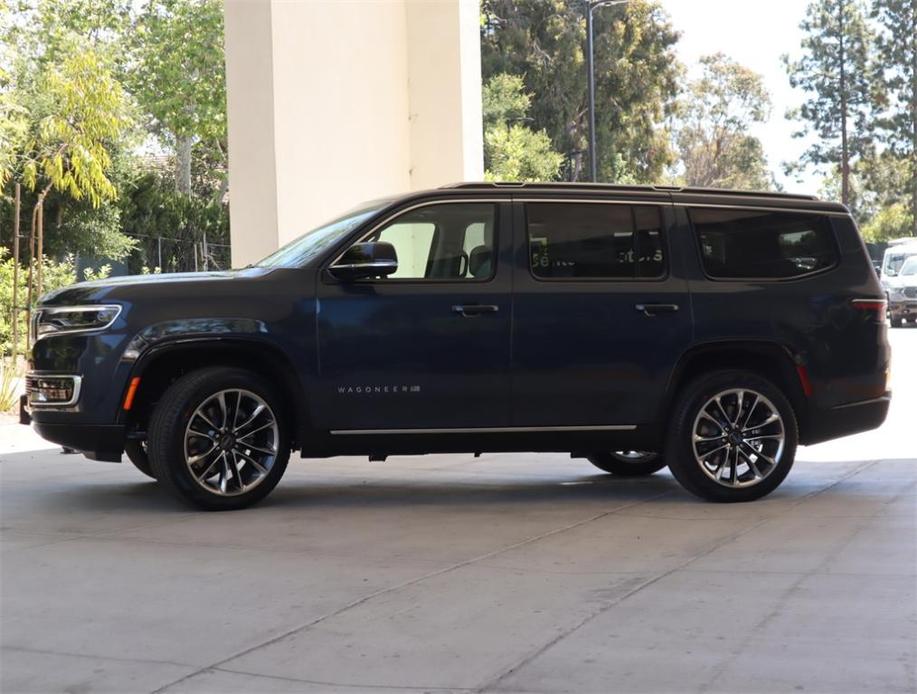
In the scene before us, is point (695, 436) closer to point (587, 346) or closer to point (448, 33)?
point (587, 346)

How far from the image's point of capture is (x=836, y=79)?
8119cm

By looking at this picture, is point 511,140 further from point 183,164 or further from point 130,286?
point 130,286

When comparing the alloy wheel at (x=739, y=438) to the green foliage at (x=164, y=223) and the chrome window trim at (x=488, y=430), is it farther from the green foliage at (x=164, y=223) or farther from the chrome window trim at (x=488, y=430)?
the green foliage at (x=164, y=223)

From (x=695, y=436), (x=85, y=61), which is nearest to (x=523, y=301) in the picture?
(x=695, y=436)

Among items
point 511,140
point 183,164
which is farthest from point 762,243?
point 511,140

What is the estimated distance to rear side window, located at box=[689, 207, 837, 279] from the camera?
A: 8938mm

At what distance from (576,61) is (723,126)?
3132cm

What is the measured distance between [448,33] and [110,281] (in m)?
7.91

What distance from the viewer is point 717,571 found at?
6.58m

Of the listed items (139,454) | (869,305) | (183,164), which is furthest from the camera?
(183,164)

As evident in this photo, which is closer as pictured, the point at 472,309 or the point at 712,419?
the point at 472,309

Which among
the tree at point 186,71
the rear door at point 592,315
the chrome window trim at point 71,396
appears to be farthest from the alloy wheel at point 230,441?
the tree at point 186,71

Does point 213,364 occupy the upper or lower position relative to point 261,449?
upper

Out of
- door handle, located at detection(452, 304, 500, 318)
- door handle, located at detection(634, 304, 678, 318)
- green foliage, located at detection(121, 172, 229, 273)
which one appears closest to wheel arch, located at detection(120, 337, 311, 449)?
door handle, located at detection(452, 304, 500, 318)
